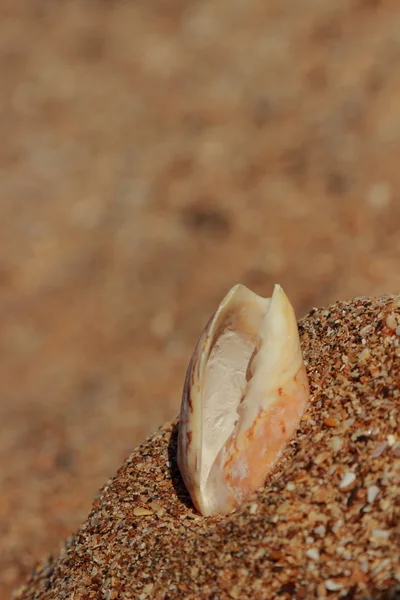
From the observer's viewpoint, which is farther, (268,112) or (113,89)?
(113,89)

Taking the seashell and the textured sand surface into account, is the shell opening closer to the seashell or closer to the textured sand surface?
the seashell

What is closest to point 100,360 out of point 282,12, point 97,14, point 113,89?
point 113,89

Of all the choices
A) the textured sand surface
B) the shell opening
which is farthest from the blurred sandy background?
the shell opening

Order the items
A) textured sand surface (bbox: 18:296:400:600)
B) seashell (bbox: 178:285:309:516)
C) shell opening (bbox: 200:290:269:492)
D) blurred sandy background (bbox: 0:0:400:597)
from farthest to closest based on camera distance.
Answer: blurred sandy background (bbox: 0:0:400:597), shell opening (bbox: 200:290:269:492), seashell (bbox: 178:285:309:516), textured sand surface (bbox: 18:296:400:600)

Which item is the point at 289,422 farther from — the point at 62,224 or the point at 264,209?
the point at 62,224

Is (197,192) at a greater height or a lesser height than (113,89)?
lesser

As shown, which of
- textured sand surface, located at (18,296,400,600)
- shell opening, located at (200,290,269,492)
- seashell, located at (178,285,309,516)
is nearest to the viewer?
textured sand surface, located at (18,296,400,600)

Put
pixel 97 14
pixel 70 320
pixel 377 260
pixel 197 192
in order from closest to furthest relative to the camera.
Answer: pixel 377 260 < pixel 70 320 < pixel 197 192 < pixel 97 14
